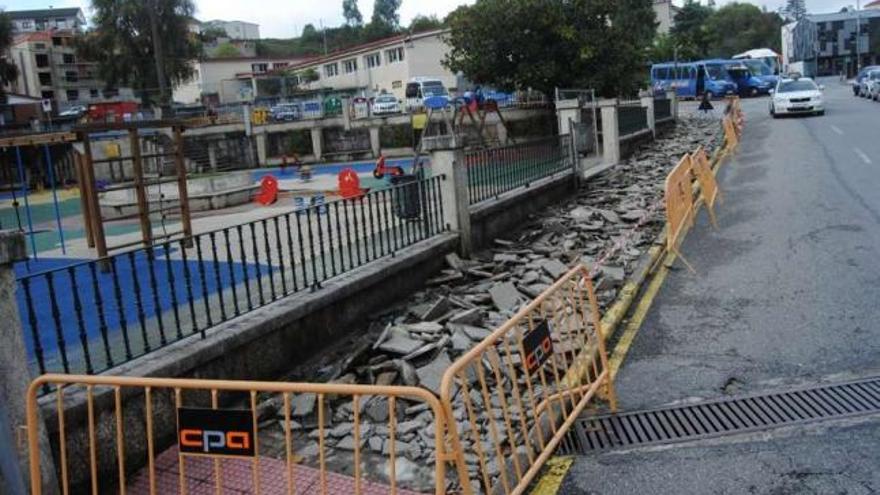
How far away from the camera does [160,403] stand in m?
5.34

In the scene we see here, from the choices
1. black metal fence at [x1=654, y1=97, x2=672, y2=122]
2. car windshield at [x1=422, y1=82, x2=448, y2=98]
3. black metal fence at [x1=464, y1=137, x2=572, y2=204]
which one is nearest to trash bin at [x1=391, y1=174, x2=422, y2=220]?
black metal fence at [x1=464, y1=137, x2=572, y2=204]

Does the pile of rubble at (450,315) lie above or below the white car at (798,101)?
below

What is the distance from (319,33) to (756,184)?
114 meters

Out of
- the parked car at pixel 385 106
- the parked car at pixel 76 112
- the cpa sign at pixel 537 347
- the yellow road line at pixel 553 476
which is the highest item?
the parked car at pixel 76 112

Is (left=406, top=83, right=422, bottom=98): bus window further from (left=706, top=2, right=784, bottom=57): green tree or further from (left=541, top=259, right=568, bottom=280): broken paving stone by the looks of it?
(left=706, top=2, right=784, bottom=57): green tree

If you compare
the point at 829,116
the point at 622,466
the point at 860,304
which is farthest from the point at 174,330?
the point at 829,116

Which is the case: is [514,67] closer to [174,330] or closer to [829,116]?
[829,116]

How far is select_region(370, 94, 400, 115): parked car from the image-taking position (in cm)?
3862

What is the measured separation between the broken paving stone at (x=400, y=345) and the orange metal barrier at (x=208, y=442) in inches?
33.7

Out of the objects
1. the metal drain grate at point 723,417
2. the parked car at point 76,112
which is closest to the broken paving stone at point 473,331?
the metal drain grate at point 723,417

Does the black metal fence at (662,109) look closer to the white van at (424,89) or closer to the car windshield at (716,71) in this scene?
the white van at (424,89)

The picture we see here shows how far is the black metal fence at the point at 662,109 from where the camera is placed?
2838cm

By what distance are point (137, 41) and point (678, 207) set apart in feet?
187

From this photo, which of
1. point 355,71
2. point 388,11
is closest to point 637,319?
point 355,71
